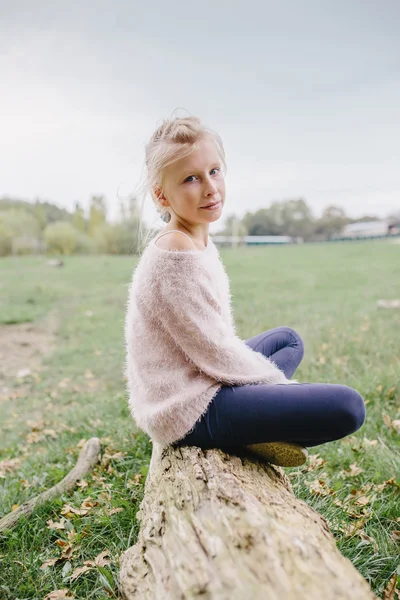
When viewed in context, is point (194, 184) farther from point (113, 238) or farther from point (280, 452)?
point (113, 238)

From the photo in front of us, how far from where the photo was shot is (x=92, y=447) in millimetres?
3043

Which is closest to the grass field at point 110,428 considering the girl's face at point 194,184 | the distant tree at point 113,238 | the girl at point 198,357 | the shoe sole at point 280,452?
the shoe sole at point 280,452

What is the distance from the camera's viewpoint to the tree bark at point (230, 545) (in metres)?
1.11

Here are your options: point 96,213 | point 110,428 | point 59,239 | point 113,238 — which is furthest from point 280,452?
point 96,213

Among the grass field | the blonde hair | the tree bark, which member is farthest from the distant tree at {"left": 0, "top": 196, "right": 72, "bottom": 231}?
the tree bark

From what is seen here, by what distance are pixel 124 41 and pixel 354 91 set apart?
4.95 m

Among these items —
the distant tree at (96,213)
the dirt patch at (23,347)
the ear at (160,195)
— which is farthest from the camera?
the distant tree at (96,213)

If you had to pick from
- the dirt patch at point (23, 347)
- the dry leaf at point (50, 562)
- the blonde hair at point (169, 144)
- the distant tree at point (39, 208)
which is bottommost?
the dirt patch at point (23, 347)

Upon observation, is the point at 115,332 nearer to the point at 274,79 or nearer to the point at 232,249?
the point at 274,79

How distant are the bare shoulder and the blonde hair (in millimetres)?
225

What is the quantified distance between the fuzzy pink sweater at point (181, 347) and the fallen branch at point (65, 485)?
0.95 meters

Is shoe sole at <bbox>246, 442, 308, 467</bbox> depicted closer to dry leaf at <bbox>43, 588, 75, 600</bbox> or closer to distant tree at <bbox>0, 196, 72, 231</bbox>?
dry leaf at <bbox>43, 588, 75, 600</bbox>

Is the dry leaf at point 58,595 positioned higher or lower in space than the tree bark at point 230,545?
lower

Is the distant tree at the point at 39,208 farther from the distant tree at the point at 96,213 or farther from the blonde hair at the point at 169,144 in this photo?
the blonde hair at the point at 169,144
